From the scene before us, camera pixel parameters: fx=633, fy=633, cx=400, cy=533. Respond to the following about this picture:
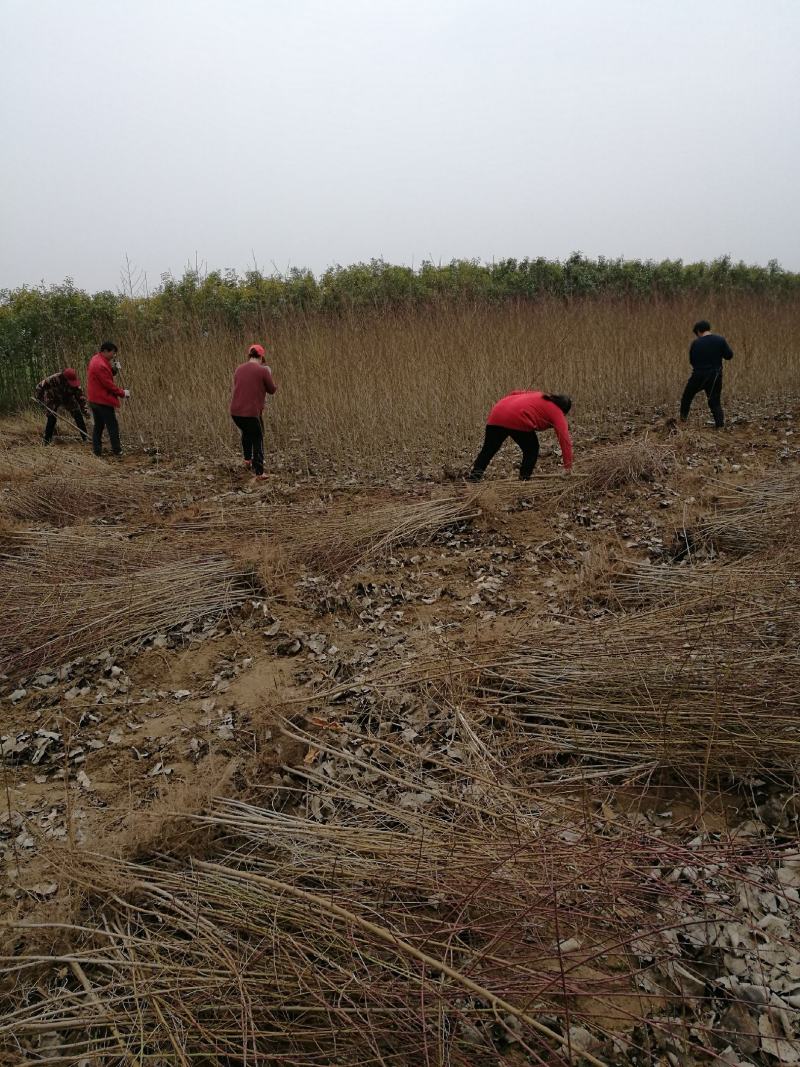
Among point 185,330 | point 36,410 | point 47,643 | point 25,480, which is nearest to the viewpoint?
point 47,643

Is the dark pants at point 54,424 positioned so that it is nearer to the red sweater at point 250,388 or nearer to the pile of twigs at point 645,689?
the red sweater at point 250,388

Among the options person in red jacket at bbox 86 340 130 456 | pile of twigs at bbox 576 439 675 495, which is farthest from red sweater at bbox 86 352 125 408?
pile of twigs at bbox 576 439 675 495

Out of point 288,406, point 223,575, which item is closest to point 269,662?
point 223,575

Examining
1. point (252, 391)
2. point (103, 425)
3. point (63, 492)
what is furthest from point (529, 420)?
point (103, 425)

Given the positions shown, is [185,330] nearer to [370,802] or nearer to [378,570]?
[378,570]

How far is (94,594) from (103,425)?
5.21 meters

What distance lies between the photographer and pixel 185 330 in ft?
31.0

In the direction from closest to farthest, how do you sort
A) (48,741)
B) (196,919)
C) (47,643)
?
(196,919), (48,741), (47,643)

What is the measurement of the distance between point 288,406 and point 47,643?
18.1ft

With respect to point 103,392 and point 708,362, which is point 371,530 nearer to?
point 103,392

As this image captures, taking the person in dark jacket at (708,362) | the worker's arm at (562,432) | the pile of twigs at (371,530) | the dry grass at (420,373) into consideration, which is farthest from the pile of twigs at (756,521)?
the person in dark jacket at (708,362)

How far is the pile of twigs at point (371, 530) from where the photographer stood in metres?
4.48

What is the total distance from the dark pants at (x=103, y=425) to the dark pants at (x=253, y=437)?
7.88ft

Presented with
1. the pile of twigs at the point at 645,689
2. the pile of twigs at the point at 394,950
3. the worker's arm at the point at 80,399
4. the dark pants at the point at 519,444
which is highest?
the worker's arm at the point at 80,399
